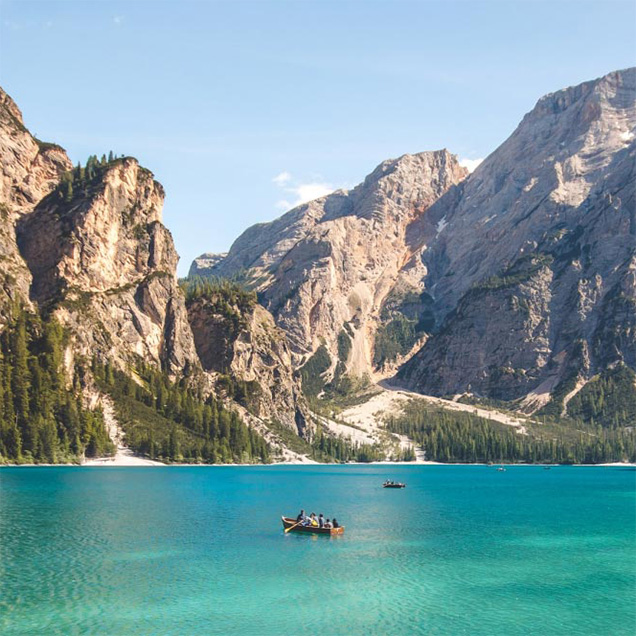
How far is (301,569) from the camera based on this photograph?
6500 centimetres

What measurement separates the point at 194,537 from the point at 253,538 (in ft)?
21.9

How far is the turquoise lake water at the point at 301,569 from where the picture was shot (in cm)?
4859

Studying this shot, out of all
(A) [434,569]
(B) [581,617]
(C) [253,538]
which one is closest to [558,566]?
(A) [434,569]

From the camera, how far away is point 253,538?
81.3m

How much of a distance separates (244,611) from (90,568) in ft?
60.6

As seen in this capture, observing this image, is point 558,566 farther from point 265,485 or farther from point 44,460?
point 44,460

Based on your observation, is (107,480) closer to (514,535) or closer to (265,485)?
(265,485)

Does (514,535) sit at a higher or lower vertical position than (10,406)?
lower

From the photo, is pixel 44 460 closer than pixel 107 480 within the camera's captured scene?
No

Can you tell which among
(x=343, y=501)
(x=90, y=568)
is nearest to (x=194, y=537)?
(x=90, y=568)

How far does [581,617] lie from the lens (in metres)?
51.0

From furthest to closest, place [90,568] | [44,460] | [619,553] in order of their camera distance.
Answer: [44,460]
[619,553]
[90,568]

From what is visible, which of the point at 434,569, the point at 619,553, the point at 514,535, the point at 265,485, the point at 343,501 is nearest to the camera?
the point at 434,569

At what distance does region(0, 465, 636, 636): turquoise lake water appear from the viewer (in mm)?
48594
